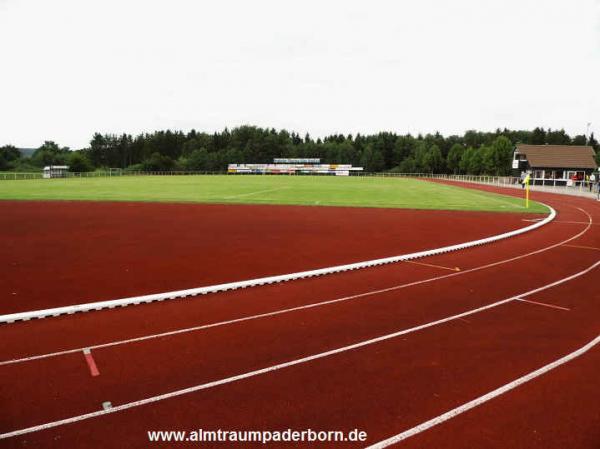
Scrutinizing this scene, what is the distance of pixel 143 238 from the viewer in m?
15.8

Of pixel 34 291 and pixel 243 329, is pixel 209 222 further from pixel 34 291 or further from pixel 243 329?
pixel 243 329

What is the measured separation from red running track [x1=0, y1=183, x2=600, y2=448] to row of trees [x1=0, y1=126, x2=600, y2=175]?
9921cm

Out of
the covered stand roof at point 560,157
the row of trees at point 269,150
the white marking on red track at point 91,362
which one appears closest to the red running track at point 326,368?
the white marking on red track at point 91,362

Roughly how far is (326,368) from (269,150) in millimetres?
152755

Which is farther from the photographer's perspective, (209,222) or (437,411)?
(209,222)

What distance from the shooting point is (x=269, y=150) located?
510 ft

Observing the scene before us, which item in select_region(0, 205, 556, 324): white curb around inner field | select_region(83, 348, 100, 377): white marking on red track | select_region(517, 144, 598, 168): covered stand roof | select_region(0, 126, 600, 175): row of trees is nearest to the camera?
select_region(83, 348, 100, 377): white marking on red track

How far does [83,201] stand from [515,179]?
61.2 meters

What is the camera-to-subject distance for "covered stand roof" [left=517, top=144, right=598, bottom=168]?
71.4m

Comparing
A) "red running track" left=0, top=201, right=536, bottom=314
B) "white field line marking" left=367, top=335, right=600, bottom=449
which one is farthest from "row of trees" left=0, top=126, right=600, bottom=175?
"white field line marking" left=367, top=335, right=600, bottom=449

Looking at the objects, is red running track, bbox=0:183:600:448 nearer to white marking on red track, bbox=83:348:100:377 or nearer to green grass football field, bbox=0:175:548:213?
white marking on red track, bbox=83:348:100:377

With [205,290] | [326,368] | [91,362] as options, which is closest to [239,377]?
[326,368]

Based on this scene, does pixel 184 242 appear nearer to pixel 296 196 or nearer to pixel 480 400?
pixel 480 400

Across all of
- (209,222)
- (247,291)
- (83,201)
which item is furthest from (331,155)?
(247,291)
